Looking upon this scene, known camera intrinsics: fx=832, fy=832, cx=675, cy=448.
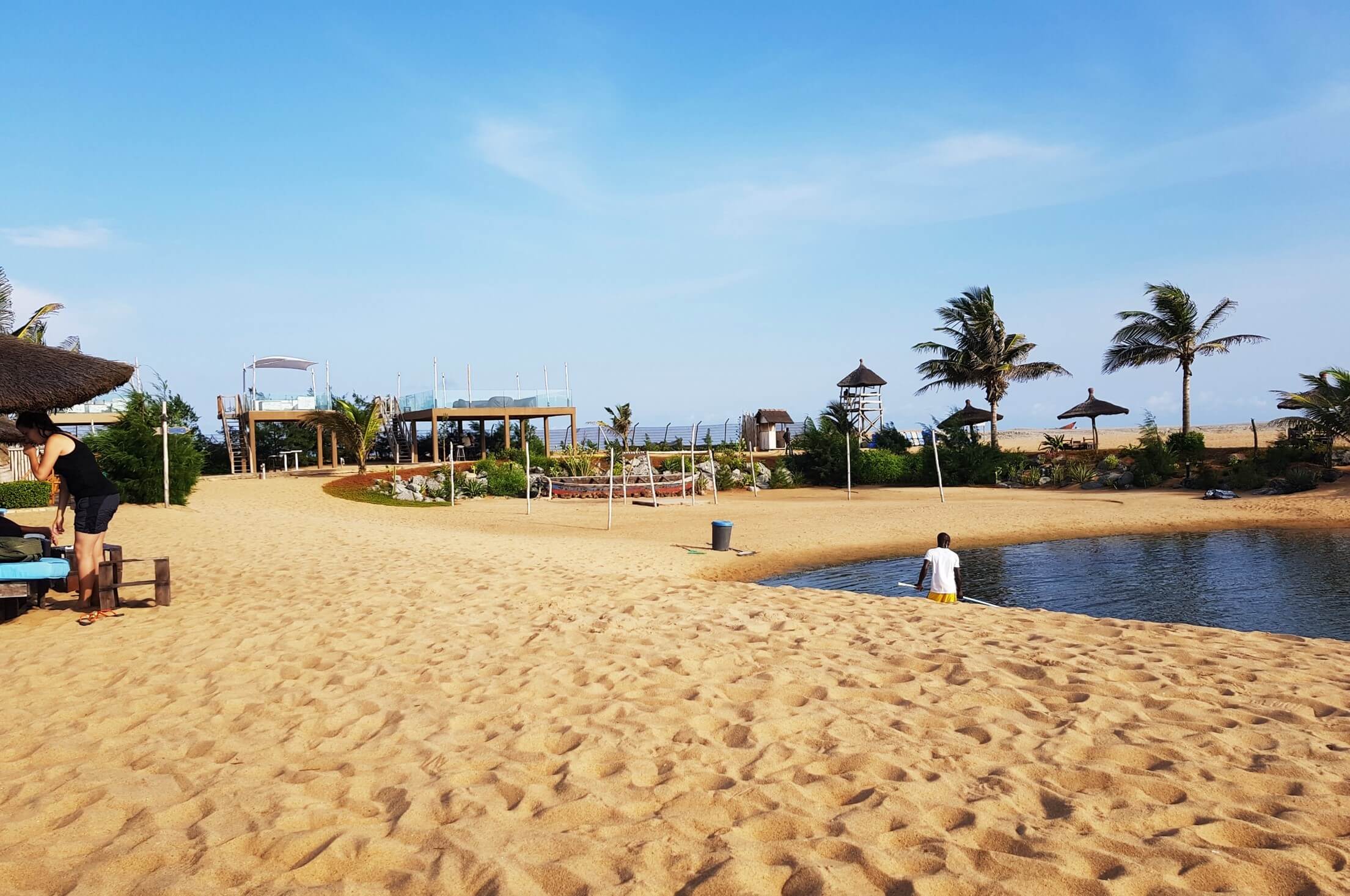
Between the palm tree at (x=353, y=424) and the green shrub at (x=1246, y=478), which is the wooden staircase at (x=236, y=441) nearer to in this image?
the palm tree at (x=353, y=424)

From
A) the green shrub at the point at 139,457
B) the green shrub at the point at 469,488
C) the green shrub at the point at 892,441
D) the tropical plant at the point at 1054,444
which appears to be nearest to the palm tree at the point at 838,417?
the green shrub at the point at 892,441

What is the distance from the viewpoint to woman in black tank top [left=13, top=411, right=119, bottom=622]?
720 centimetres

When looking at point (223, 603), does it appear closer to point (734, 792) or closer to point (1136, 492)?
point (734, 792)

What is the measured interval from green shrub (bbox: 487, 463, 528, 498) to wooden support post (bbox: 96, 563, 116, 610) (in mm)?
19754

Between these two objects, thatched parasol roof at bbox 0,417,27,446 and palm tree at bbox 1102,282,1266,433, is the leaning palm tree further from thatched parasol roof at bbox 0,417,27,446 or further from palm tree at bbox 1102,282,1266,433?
thatched parasol roof at bbox 0,417,27,446

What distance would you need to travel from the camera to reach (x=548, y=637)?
6.44 metres

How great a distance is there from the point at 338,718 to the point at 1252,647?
6.39 meters

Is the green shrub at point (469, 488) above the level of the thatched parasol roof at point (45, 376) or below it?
below

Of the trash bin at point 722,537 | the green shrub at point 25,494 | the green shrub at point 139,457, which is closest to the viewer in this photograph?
the trash bin at point 722,537

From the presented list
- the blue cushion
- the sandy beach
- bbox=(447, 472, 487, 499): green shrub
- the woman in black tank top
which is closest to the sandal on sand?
the woman in black tank top

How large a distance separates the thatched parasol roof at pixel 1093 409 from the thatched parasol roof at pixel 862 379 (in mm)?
8457

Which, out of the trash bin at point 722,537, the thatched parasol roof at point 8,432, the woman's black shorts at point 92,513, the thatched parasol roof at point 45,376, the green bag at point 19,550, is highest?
the thatched parasol roof at point 45,376

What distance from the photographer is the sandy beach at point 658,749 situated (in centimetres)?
291

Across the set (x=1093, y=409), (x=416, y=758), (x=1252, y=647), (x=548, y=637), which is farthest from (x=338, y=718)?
(x=1093, y=409)
